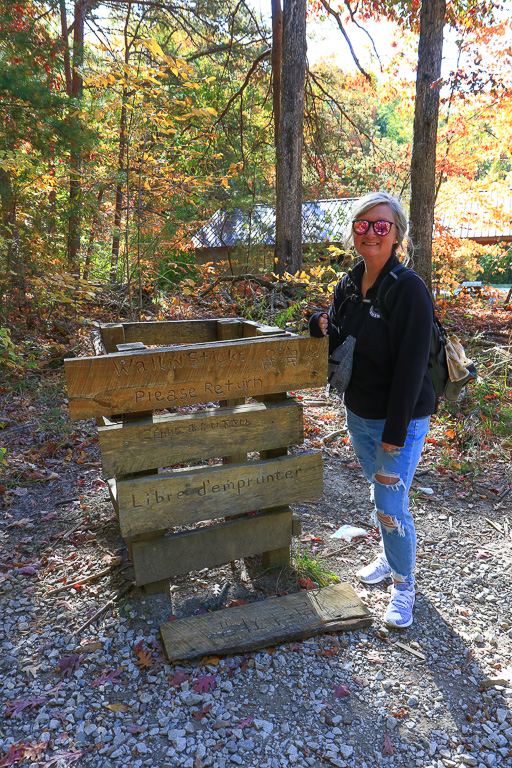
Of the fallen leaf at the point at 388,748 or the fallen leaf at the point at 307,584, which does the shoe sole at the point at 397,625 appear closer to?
the fallen leaf at the point at 307,584

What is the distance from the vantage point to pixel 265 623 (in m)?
2.59

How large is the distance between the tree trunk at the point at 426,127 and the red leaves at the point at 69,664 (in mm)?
6411

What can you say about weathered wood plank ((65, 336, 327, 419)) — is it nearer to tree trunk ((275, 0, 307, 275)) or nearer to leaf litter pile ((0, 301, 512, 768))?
leaf litter pile ((0, 301, 512, 768))

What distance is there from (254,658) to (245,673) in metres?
0.10

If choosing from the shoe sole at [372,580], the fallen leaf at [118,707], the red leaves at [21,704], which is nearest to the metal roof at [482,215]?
the shoe sole at [372,580]

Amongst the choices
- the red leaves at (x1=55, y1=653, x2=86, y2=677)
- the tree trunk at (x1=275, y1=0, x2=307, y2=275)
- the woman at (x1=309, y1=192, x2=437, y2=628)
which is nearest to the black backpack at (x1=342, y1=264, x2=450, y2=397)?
the woman at (x1=309, y1=192, x2=437, y2=628)

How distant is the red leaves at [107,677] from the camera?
7.50ft

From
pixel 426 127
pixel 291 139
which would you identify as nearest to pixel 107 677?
pixel 426 127

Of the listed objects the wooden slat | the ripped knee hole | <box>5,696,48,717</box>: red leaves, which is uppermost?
the wooden slat

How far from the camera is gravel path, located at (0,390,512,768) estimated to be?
2023 mm

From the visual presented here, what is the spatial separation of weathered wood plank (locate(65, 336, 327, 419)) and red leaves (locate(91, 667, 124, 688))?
3.83 ft

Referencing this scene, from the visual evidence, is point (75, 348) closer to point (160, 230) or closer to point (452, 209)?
point (160, 230)

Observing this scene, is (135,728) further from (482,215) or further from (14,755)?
(482,215)

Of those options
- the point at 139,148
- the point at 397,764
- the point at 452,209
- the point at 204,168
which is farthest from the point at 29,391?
the point at 452,209
